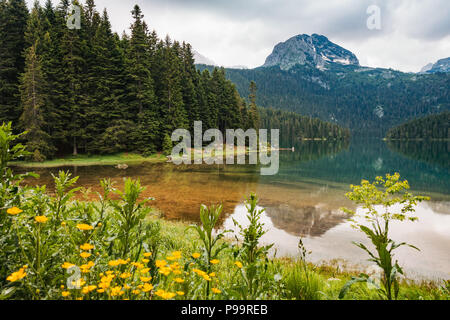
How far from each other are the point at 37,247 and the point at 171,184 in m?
18.8

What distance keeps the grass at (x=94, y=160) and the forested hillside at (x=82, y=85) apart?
132 centimetres

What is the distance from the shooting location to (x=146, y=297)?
7.78 feet

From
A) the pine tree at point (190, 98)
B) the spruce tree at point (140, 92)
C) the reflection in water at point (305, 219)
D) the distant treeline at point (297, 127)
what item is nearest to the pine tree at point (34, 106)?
the spruce tree at point (140, 92)

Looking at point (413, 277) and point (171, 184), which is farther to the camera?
point (171, 184)

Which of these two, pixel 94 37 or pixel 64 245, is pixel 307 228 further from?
pixel 94 37

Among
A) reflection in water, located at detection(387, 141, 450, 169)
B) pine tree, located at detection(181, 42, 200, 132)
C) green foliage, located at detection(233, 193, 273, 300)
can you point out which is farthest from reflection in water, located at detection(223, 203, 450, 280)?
pine tree, located at detection(181, 42, 200, 132)

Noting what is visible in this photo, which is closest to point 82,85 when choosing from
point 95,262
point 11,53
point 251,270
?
Result: point 11,53

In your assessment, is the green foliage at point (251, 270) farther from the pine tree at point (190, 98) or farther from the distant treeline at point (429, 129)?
the distant treeline at point (429, 129)

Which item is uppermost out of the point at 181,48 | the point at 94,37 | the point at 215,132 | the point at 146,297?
the point at 181,48

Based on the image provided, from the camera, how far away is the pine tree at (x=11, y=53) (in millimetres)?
33906

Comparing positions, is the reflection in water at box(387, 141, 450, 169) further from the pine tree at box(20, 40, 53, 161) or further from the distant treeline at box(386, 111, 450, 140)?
the distant treeline at box(386, 111, 450, 140)

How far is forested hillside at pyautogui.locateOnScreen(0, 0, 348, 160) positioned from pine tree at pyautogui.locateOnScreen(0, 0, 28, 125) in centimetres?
11
